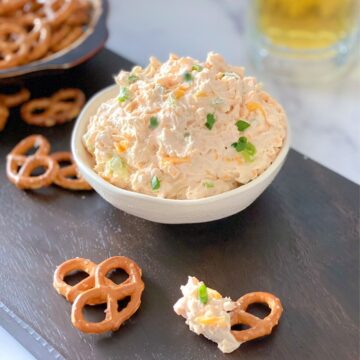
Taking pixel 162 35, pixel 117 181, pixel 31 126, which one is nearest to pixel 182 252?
pixel 117 181

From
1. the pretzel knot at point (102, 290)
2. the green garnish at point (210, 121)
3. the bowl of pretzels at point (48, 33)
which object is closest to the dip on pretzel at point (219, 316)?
the pretzel knot at point (102, 290)

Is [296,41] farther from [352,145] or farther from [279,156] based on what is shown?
[279,156]

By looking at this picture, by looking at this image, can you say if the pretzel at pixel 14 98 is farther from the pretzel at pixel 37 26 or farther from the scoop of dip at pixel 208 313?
the scoop of dip at pixel 208 313

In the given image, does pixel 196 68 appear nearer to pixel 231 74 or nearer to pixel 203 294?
pixel 231 74

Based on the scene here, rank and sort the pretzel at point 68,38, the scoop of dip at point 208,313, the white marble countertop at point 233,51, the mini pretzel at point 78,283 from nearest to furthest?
the scoop of dip at point 208,313
the mini pretzel at point 78,283
the pretzel at point 68,38
the white marble countertop at point 233,51

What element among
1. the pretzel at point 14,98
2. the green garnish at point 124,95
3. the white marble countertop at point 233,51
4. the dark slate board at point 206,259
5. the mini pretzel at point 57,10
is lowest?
the white marble countertop at point 233,51

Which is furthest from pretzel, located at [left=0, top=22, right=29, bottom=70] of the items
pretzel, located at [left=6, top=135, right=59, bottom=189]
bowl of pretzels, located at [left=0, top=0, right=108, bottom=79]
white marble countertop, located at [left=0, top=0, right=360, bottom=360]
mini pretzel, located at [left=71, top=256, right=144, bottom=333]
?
mini pretzel, located at [left=71, top=256, right=144, bottom=333]
